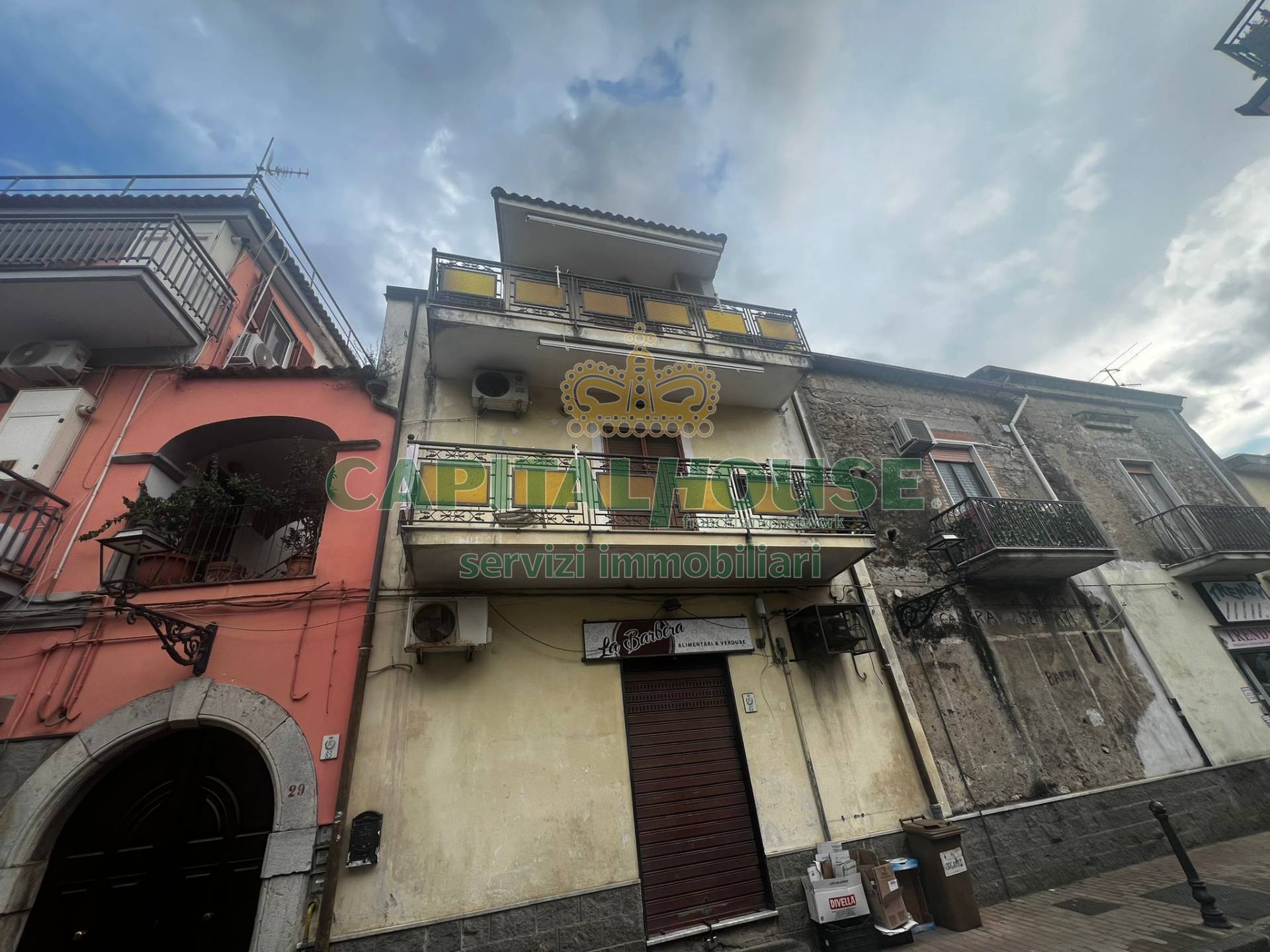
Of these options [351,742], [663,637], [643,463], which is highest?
[643,463]

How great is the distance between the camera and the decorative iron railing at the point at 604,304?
292 inches

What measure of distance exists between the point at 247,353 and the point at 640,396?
6271 mm

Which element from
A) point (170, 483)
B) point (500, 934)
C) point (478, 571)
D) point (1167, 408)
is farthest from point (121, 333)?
point (1167, 408)

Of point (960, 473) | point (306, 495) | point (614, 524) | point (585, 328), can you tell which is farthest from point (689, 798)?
point (960, 473)

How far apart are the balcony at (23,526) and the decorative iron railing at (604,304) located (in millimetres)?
4999

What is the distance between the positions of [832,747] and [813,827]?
0.97 metres

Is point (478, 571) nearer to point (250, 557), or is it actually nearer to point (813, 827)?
point (250, 557)

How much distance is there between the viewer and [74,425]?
6.23m

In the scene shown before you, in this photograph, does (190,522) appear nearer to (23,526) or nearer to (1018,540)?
(23,526)

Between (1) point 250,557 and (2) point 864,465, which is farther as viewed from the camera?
(2) point 864,465

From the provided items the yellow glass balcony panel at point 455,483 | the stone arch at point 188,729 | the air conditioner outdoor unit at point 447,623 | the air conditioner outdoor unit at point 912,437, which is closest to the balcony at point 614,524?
the yellow glass balcony panel at point 455,483

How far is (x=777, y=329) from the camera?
9.09 m

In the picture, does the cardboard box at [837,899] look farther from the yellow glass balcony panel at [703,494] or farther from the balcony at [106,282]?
the balcony at [106,282]

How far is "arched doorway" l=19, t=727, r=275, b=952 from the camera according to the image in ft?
15.0
